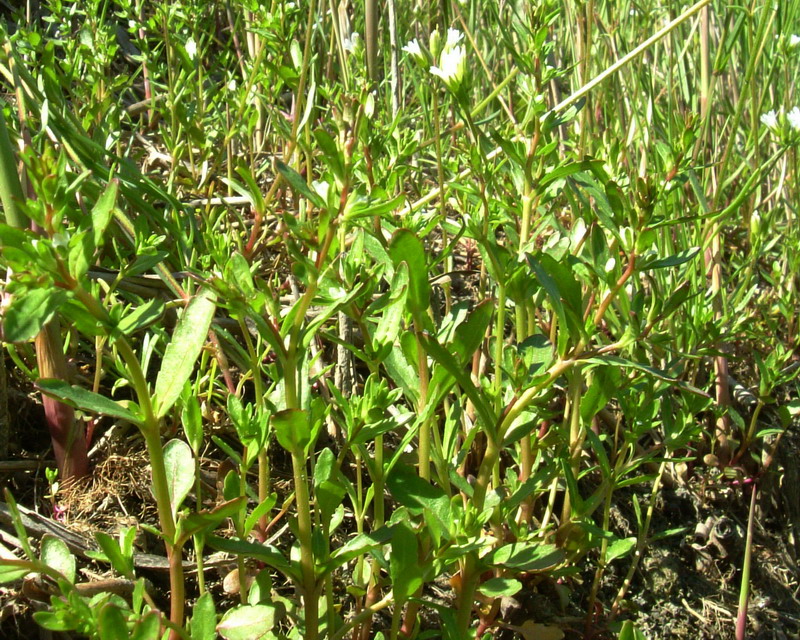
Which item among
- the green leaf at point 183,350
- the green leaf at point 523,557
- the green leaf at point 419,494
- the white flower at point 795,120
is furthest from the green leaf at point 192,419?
the white flower at point 795,120

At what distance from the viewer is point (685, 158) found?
1.14 meters

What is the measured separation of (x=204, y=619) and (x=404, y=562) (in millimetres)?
220

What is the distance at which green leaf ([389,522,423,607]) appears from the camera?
90 centimetres

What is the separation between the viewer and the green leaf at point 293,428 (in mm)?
783

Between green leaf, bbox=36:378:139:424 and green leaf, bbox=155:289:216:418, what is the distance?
0.05m

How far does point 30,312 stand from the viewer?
2.04ft

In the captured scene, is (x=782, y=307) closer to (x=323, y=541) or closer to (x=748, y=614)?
(x=748, y=614)

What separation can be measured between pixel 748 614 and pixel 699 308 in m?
0.61

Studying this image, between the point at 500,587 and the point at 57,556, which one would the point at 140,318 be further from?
the point at 500,587

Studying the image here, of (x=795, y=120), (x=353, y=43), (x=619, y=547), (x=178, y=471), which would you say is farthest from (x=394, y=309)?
(x=795, y=120)

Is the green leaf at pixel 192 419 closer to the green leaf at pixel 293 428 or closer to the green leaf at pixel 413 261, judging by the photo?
the green leaf at pixel 293 428

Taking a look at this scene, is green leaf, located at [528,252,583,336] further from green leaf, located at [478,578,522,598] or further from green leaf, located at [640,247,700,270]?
green leaf, located at [478,578,522,598]

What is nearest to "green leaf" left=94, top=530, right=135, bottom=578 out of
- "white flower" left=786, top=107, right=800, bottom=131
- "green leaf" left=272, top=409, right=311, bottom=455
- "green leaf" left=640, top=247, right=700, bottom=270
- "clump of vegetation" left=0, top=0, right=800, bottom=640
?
"clump of vegetation" left=0, top=0, right=800, bottom=640

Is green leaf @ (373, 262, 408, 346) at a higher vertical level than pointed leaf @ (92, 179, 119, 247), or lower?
lower
